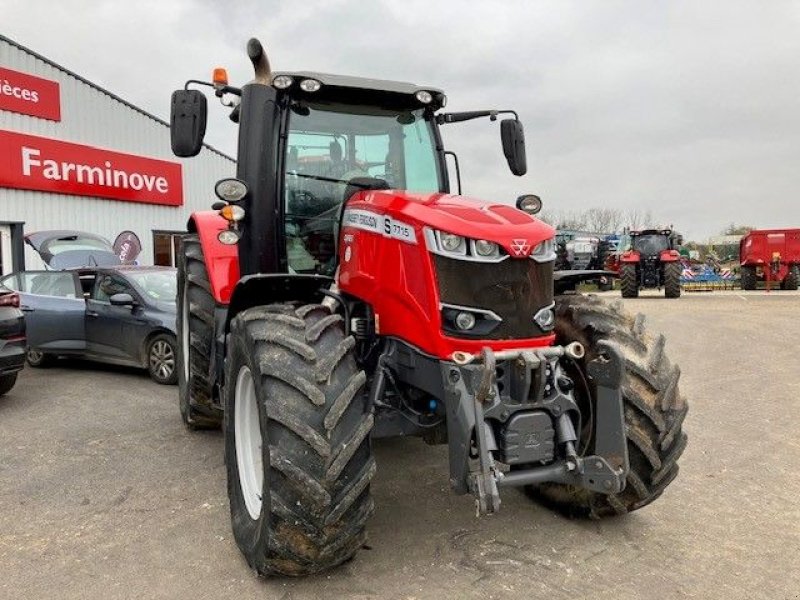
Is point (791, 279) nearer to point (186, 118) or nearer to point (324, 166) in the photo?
point (324, 166)

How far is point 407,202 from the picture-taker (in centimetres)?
323

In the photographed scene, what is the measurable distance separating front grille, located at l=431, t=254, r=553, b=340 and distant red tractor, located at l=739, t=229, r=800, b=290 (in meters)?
24.2

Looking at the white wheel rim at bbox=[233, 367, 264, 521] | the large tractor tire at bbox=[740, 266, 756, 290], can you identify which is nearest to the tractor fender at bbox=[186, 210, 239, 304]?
the white wheel rim at bbox=[233, 367, 264, 521]

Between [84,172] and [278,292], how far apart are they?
13768 millimetres

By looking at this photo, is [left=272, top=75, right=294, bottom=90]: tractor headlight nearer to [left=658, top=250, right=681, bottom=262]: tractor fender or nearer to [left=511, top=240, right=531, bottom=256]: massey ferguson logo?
[left=511, top=240, right=531, bottom=256]: massey ferguson logo

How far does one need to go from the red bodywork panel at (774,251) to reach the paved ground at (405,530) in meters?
20.6

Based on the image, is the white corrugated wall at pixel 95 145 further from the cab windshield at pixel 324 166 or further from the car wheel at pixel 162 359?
the cab windshield at pixel 324 166

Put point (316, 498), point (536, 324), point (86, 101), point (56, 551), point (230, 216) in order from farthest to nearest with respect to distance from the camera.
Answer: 1. point (86, 101)
2. point (230, 216)
3. point (56, 551)
4. point (536, 324)
5. point (316, 498)

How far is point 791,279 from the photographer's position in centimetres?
2419

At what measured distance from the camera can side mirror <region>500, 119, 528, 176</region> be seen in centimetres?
442

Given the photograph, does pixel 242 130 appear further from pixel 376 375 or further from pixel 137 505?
pixel 137 505

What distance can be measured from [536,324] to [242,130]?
2178 mm

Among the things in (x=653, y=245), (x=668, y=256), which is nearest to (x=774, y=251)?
(x=653, y=245)

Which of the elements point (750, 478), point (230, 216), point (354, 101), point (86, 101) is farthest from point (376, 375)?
point (86, 101)
